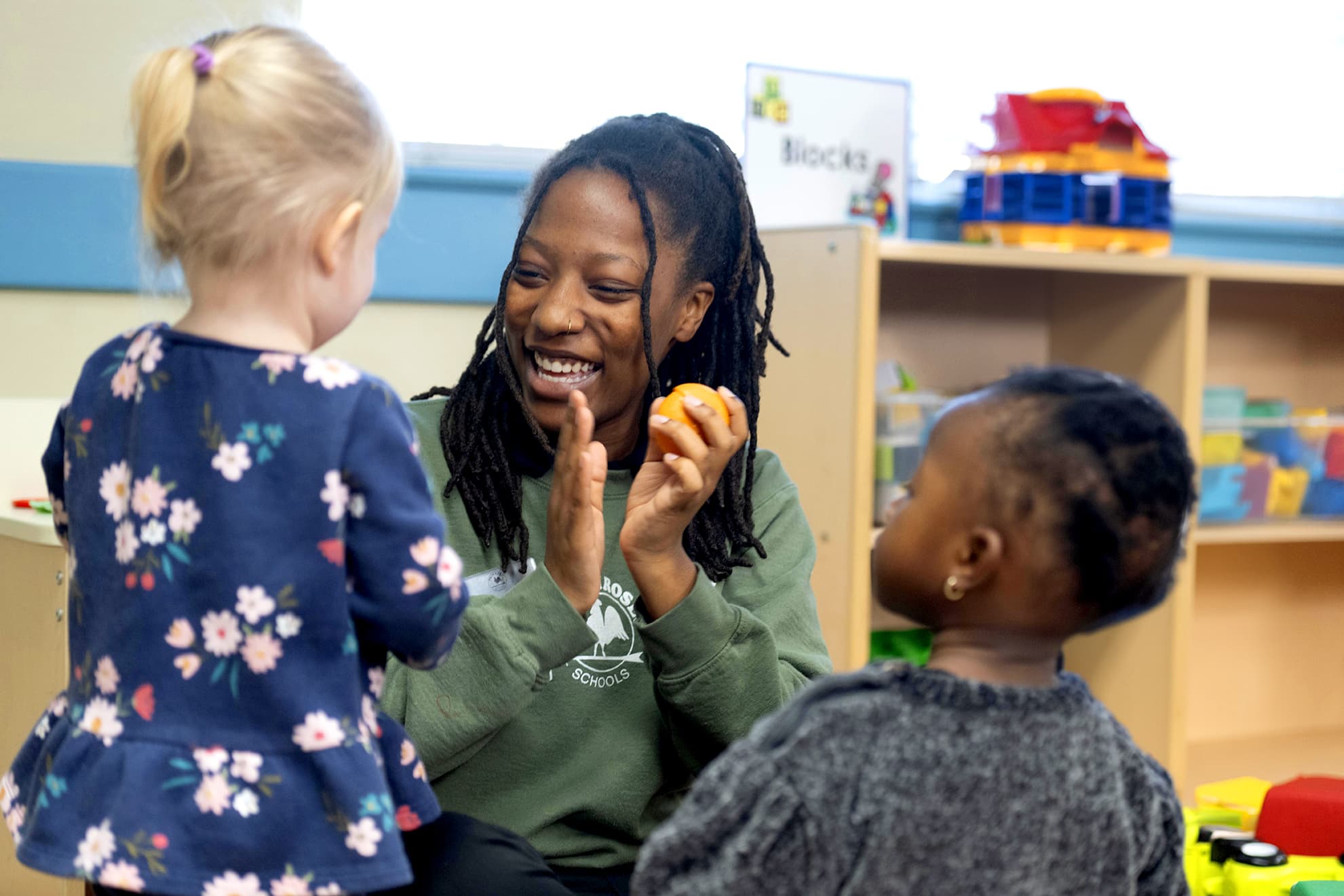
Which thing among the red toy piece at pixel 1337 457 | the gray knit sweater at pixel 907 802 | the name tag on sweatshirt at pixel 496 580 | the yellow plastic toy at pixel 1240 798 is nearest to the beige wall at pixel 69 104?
the name tag on sweatshirt at pixel 496 580

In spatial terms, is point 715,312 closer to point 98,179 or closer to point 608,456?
point 608,456

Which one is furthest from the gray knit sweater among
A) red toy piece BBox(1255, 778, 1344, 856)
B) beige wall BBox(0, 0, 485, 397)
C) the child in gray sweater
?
beige wall BBox(0, 0, 485, 397)

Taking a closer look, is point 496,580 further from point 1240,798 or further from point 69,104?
point 1240,798

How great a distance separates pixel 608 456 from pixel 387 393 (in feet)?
1.78

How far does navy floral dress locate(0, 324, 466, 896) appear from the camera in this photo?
76 cm

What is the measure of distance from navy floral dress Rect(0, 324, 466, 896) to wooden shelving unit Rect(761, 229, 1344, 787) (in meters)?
1.24

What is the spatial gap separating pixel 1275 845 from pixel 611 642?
0.93 metres

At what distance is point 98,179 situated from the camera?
179 centimetres

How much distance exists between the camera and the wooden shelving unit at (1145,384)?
198 centimetres

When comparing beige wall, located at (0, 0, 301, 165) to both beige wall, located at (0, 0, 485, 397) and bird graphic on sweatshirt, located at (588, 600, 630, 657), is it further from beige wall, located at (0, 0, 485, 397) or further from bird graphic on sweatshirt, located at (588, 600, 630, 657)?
bird graphic on sweatshirt, located at (588, 600, 630, 657)

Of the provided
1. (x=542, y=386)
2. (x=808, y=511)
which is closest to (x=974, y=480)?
(x=542, y=386)

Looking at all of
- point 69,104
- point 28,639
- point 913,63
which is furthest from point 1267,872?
point 69,104

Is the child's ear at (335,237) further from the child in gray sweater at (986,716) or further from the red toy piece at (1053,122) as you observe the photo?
the red toy piece at (1053,122)

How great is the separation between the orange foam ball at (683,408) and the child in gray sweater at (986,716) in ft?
1.09
